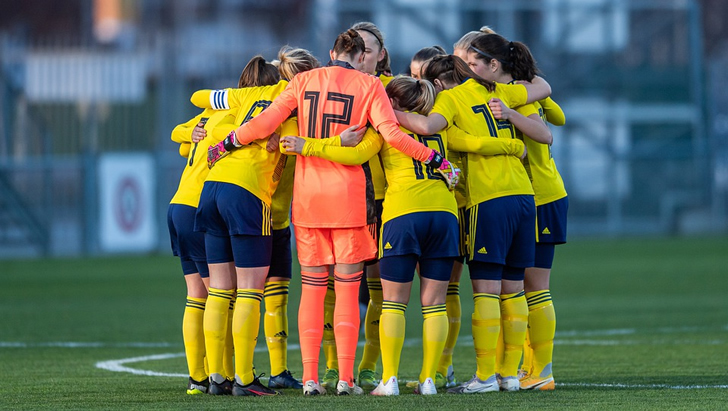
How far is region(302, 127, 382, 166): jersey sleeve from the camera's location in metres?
6.51

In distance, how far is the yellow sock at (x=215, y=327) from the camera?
6652 millimetres

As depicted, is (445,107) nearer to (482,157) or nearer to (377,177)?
(482,157)

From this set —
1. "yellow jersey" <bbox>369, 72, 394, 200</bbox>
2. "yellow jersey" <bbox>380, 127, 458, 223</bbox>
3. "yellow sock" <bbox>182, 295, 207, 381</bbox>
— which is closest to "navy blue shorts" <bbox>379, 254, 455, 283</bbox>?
"yellow jersey" <bbox>380, 127, 458, 223</bbox>

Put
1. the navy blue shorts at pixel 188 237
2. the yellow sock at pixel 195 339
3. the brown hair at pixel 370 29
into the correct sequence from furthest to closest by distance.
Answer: the brown hair at pixel 370 29, the navy blue shorts at pixel 188 237, the yellow sock at pixel 195 339

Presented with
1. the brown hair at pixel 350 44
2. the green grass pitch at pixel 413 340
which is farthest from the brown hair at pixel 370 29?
the green grass pitch at pixel 413 340

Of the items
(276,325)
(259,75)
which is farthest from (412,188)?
(276,325)

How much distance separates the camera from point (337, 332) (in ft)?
21.7

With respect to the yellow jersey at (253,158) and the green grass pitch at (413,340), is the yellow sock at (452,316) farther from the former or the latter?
the yellow jersey at (253,158)

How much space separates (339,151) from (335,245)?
0.52 m

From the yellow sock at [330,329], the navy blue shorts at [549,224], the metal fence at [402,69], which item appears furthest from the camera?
the metal fence at [402,69]

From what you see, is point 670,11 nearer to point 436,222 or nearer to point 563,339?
point 563,339

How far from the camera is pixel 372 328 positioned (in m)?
7.28

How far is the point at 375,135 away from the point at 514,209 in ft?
2.86

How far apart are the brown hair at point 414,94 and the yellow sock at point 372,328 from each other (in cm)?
112
